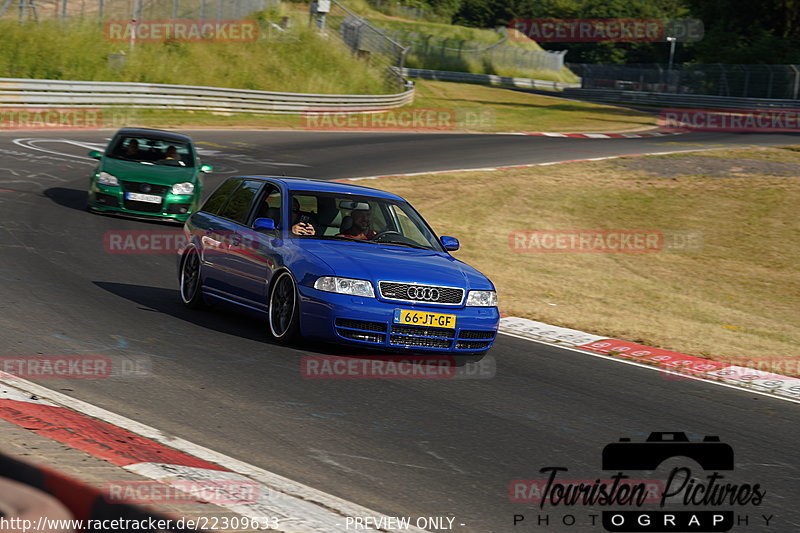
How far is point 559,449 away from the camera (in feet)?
21.9

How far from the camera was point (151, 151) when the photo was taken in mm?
18078

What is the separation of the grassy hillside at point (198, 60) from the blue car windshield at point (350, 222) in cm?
3307

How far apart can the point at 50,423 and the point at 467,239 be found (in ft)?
Result: 46.9

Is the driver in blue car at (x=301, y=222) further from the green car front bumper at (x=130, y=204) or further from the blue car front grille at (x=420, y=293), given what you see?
the green car front bumper at (x=130, y=204)

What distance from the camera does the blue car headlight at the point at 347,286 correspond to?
8695mm

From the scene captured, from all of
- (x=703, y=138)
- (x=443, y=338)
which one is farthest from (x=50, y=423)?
(x=703, y=138)

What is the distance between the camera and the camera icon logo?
21.2 ft

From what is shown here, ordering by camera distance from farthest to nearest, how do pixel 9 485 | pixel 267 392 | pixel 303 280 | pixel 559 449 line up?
1. pixel 303 280
2. pixel 267 392
3. pixel 559 449
4. pixel 9 485

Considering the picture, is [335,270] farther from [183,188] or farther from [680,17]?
[680,17]

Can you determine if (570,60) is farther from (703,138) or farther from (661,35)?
(703,138)

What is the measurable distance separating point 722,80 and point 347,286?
62585mm

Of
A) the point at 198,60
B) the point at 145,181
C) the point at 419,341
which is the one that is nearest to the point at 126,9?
the point at 198,60

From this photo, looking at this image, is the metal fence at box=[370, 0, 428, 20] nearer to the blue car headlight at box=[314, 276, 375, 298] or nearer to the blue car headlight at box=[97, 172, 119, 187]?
the blue car headlight at box=[97, 172, 119, 187]

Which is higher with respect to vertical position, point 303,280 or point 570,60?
point 570,60
